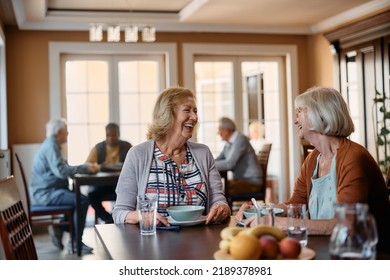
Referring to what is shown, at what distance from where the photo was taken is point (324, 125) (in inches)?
72.9

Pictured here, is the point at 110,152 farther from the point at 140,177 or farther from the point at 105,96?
the point at 140,177

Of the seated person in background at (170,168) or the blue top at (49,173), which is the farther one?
the blue top at (49,173)

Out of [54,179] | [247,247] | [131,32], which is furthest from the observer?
[131,32]

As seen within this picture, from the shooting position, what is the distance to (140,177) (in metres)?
2.10

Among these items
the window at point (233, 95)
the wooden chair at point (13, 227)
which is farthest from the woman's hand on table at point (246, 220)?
the window at point (233, 95)

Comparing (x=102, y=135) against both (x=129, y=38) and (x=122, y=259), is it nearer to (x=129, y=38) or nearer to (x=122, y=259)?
(x=129, y=38)

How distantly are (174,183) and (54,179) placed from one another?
101 inches

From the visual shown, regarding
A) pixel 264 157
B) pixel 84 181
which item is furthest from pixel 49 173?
pixel 264 157

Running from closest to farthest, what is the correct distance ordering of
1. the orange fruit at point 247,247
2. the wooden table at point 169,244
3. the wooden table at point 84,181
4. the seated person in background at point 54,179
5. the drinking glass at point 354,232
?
the drinking glass at point 354,232 → the orange fruit at point 247,247 → the wooden table at point 169,244 → the wooden table at point 84,181 → the seated person in background at point 54,179

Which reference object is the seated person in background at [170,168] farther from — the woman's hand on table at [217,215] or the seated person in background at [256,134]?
the seated person in background at [256,134]

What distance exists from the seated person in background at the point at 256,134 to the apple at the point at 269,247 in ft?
16.5

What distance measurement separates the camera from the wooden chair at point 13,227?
141 centimetres
